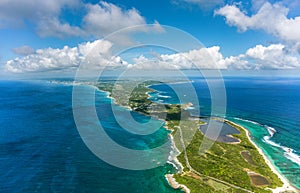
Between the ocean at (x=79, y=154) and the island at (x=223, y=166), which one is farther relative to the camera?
the ocean at (x=79, y=154)

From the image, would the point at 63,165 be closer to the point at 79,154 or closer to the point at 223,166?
the point at 79,154

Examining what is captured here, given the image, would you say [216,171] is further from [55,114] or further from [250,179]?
[55,114]

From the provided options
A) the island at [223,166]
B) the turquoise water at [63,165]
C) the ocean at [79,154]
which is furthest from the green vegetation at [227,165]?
the turquoise water at [63,165]

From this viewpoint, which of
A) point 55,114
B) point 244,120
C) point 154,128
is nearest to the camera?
point 154,128

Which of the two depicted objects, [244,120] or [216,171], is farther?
[244,120]

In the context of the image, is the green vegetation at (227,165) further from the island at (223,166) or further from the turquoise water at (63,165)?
the turquoise water at (63,165)

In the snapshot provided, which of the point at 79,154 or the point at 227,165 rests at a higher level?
the point at 79,154

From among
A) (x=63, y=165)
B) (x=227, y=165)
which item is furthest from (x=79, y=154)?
(x=227, y=165)

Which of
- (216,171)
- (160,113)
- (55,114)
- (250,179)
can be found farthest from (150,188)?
(55,114)

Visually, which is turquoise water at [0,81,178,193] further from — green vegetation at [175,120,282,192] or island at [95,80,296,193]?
green vegetation at [175,120,282,192]

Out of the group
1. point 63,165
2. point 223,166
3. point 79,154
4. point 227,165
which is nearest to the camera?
point 223,166

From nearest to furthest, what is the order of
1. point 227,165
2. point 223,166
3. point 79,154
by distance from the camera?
point 223,166 → point 227,165 → point 79,154
